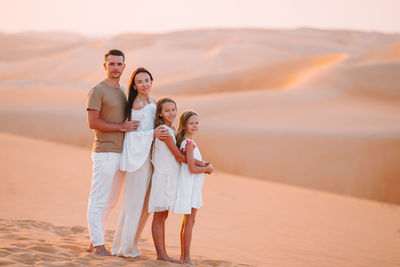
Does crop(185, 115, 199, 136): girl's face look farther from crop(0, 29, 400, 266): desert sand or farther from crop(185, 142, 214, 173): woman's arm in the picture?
crop(0, 29, 400, 266): desert sand

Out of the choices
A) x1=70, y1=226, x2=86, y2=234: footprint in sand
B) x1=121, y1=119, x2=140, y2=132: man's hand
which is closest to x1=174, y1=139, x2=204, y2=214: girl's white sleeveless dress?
x1=121, y1=119, x2=140, y2=132: man's hand

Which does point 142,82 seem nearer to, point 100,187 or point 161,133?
point 161,133

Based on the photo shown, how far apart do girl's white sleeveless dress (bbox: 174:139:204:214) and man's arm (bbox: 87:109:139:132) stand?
597mm

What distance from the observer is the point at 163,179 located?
5352 millimetres

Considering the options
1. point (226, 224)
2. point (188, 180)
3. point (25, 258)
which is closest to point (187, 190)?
point (188, 180)

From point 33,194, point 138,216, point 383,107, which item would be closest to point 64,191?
point 33,194

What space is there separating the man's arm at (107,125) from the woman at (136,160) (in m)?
0.07

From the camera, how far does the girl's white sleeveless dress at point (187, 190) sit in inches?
210

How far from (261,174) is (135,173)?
955cm

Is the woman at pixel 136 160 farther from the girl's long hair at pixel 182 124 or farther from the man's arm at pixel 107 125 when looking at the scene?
the girl's long hair at pixel 182 124

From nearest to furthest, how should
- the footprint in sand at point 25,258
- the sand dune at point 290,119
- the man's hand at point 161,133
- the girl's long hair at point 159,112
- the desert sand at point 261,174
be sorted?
1. the footprint in sand at point 25,258
2. the man's hand at point 161,133
3. the girl's long hair at point 159,112
4. the desert sand at point 261,174
5. the sand dune at point 290,119

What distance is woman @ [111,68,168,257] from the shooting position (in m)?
5.35

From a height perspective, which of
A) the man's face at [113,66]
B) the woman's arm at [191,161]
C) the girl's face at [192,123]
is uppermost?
the man's face at [113,66]

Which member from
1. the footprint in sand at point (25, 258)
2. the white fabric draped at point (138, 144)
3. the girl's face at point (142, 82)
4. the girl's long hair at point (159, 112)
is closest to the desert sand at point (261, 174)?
the footprint in sand at point (25, 258)
